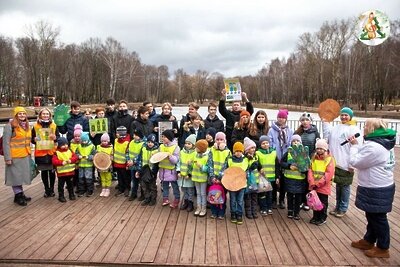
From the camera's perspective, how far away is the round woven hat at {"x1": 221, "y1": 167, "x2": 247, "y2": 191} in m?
4.64

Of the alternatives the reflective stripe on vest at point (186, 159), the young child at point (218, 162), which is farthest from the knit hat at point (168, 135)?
the young child at point (218, 162)

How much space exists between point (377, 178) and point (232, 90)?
124 inches

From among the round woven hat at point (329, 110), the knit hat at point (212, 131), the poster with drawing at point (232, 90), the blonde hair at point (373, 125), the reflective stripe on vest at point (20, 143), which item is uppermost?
the poster with drawing at point (232, 90)

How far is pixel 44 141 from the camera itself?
18.8 feet

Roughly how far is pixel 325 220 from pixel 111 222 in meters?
3.25

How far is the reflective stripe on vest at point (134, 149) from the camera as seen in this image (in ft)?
18.9

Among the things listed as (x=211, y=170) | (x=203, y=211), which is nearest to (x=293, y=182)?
(x=211, y=170)

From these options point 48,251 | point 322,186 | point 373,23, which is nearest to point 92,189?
point 48,251

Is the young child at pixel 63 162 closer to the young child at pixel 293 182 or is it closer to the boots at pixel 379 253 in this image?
the young child at pixel 293 182

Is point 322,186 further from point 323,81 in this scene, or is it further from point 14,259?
point 323,81

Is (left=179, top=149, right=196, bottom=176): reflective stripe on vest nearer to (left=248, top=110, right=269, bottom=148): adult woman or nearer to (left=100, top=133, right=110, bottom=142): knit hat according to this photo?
(left=248, top=110, right=269, bottom=148): adult woman

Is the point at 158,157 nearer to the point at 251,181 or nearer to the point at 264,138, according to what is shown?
the point at 251,181

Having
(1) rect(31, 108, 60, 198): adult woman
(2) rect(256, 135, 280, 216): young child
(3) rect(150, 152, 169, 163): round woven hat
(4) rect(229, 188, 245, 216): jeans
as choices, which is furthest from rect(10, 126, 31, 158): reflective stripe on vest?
(2) rect(256, 135, 280, 216): young child

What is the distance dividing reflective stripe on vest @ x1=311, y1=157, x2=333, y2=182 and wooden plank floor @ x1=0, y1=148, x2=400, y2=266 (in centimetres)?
75
